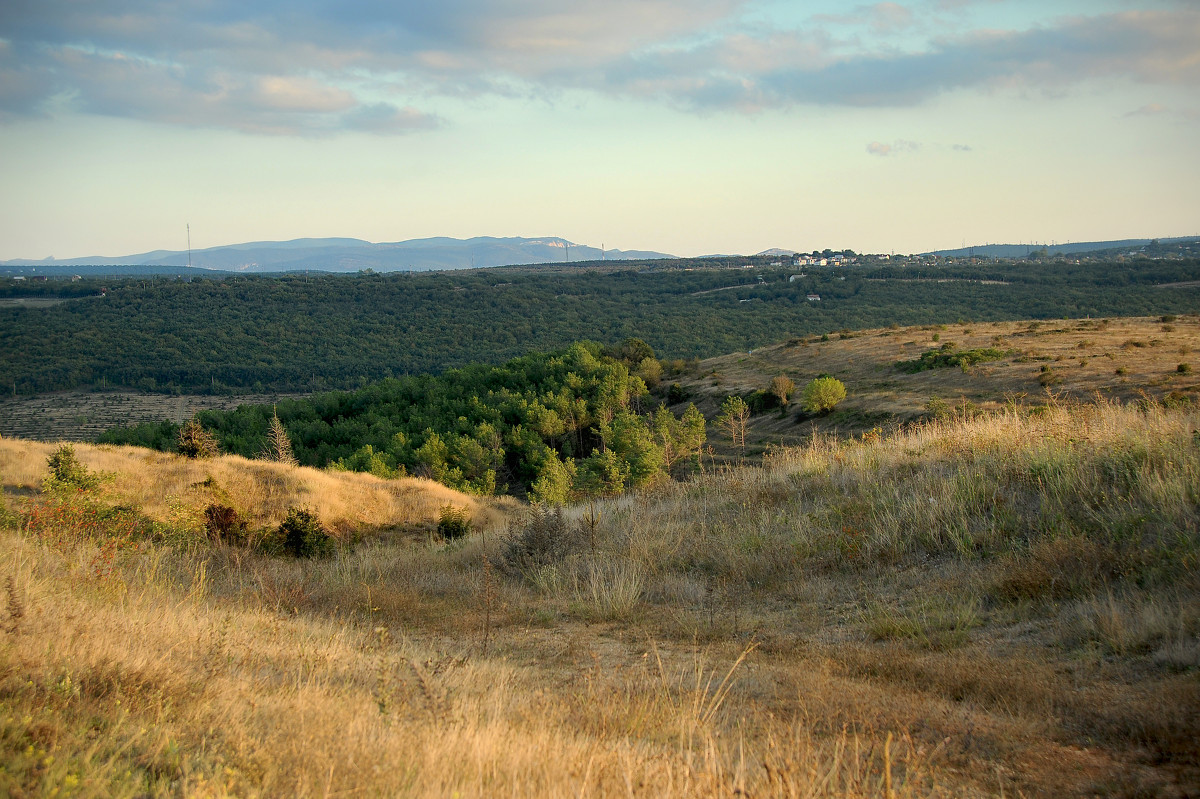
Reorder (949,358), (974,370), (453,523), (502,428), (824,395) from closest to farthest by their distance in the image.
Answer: (453,523) < (974,370) < (824,395) < (949,358) < (502,428)

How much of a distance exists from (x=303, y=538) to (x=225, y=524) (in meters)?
2.34

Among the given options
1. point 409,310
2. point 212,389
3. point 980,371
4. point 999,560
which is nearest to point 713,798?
point 999,560

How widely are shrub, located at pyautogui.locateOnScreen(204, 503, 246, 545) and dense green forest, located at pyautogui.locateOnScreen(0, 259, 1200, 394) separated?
208 ft

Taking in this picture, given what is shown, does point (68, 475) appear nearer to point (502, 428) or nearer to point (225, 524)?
point (225, 524)

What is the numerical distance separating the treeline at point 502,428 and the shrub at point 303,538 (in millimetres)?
17517

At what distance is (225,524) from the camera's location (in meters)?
12.8

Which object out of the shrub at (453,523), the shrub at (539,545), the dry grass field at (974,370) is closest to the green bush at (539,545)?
the shrub at (539,545)

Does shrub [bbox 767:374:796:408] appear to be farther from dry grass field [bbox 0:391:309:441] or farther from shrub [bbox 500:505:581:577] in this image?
dry grass field [bbox 0:391:309:441]

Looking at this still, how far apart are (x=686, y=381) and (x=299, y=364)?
6165 cm

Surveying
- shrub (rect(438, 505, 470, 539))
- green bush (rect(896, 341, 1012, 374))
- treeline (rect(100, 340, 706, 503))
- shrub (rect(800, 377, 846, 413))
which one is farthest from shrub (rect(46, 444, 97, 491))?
green bush (rect(896, 341, 1012, 374))

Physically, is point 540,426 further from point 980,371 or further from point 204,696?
point 204,696

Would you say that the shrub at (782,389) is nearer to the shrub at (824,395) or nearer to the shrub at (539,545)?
the shrub at (824,395)

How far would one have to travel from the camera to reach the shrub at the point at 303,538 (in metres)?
11.1

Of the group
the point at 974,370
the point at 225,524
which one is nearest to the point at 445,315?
the point at 974,370
